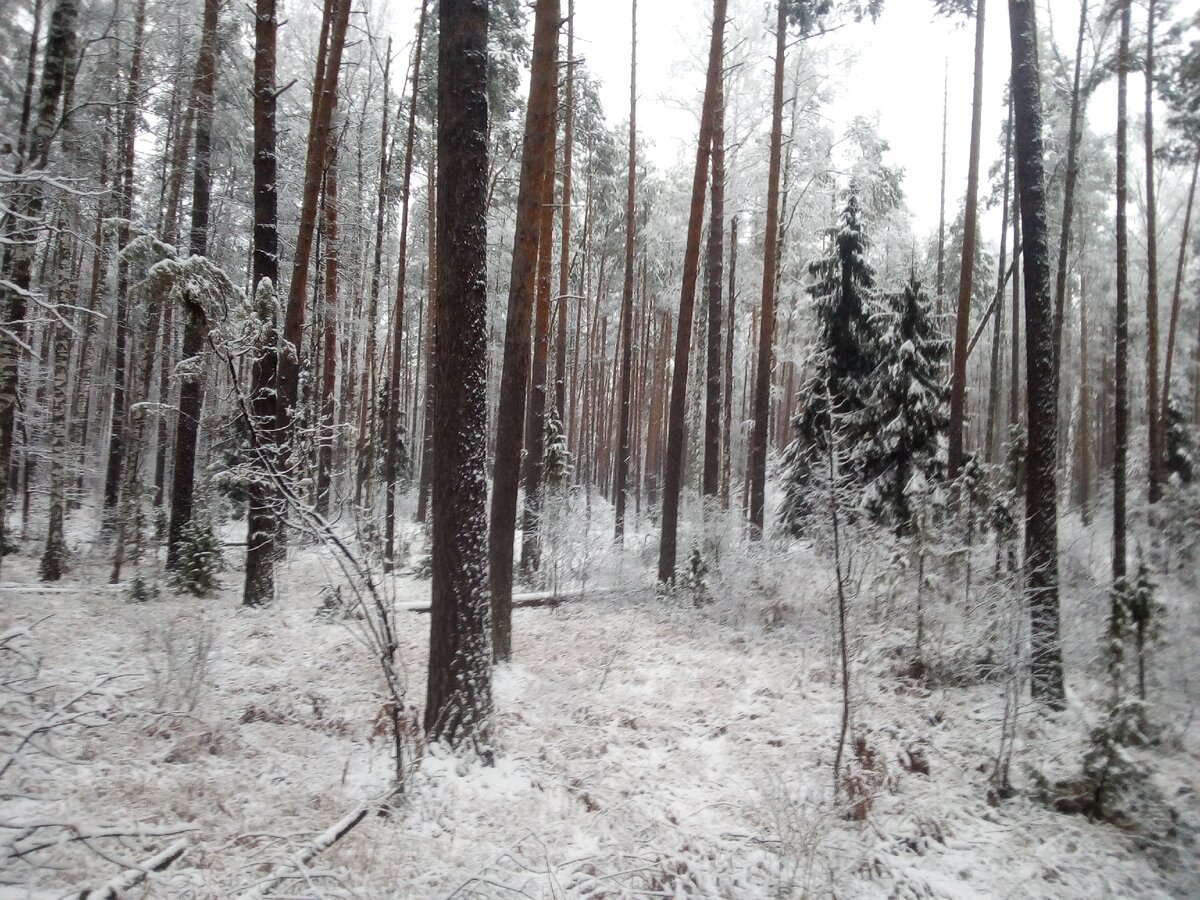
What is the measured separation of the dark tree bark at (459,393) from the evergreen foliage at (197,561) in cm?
654

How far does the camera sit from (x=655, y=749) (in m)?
5.63

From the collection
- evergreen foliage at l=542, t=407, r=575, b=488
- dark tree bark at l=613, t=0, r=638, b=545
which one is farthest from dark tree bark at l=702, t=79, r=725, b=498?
evergreen foliage at l=542, t=407, r=575, b=488

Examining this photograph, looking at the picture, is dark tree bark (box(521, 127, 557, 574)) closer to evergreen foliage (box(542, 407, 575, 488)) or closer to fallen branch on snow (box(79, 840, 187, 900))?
evergreen foliage (box(542, 407, 575, 488))

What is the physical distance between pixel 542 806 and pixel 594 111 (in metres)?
16.2

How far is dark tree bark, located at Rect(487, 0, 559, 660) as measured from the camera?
7.20 m

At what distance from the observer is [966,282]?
1167 centimetres

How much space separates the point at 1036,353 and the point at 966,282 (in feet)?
17.6

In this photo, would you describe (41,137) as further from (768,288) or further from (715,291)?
(768,288)

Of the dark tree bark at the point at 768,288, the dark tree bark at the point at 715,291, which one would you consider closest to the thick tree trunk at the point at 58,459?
the dark tree bark at the point at 715,291

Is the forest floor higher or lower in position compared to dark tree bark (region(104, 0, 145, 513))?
lower

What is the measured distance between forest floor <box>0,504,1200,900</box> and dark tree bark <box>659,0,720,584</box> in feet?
10.5

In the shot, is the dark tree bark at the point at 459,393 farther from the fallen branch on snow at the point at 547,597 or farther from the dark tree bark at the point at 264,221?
the fallen branch on snow at the point at 547,597

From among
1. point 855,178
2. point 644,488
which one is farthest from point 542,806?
point 644,488

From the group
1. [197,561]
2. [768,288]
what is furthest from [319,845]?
[768,288]
